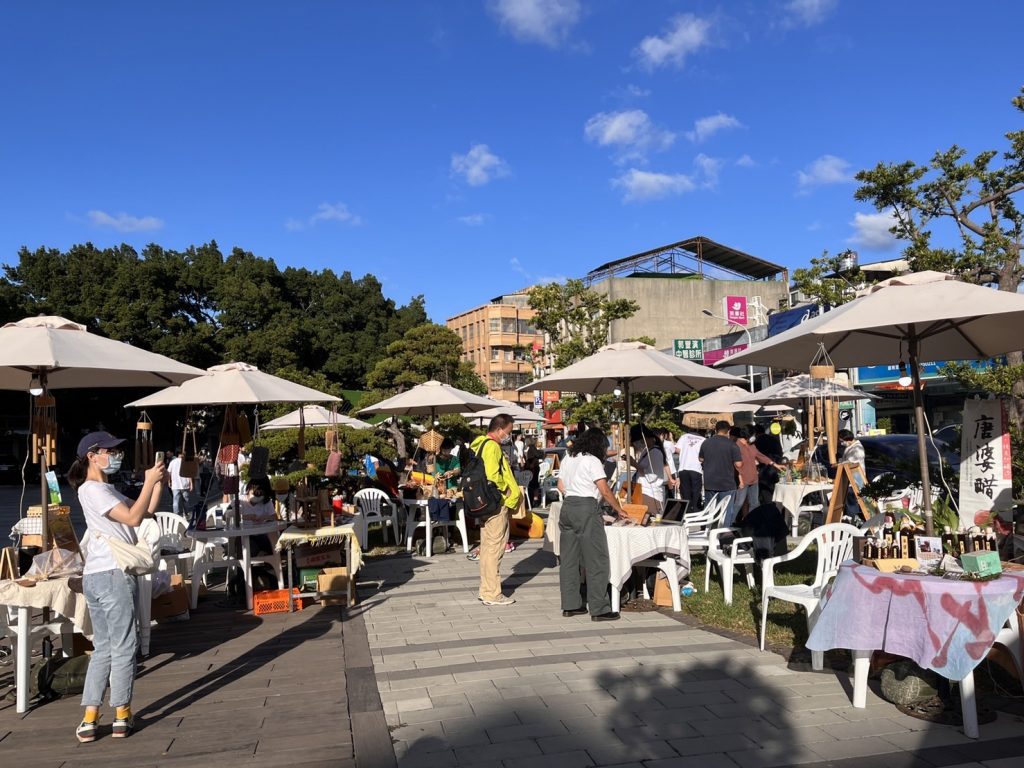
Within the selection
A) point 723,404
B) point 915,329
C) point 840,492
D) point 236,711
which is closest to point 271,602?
point 236,711

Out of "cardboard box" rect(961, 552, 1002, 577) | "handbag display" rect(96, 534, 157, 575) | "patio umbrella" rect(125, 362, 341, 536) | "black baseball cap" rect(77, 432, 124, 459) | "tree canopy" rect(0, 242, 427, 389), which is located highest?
"tree canopy" rect(0, 242, 427, 389)

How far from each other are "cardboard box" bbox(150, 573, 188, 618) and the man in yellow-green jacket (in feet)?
9.23

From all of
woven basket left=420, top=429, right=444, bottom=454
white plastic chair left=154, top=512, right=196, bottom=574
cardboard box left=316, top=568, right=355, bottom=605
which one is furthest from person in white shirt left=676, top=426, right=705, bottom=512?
white plastic chair left=154, top=512, right=196, bottom=574

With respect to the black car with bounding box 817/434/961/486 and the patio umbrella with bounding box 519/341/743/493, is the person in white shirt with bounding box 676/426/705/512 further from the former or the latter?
the patio umbrella with bounding box 519/341/743/493

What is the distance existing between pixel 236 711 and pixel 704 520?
217 inches

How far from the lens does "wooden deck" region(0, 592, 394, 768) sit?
4.04 metres

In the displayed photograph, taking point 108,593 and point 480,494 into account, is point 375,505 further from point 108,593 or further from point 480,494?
point 108,593

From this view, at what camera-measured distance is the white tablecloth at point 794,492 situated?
36.6ft

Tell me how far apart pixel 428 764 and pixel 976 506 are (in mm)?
4501

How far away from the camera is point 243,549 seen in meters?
7.71

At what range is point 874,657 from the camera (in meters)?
4.81

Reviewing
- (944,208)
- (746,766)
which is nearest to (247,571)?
(746,766)

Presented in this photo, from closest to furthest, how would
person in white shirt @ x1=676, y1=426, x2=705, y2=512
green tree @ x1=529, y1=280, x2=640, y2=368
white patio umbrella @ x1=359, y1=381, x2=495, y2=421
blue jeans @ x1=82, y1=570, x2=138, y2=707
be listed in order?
blue jeans @ x1=82, y1=570, x2=138, y2=707
white patio umbrella @ x1=359, y1=381, x2=495, y2=421
person in white shirt @ x1=676, y1=426, x2=705, y2=512
green tree @ x1=529, y1=280, x2=640, y2=368

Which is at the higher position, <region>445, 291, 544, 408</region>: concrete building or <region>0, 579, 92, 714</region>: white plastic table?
<region>445, 291, 544, 408</region>: concrete building
